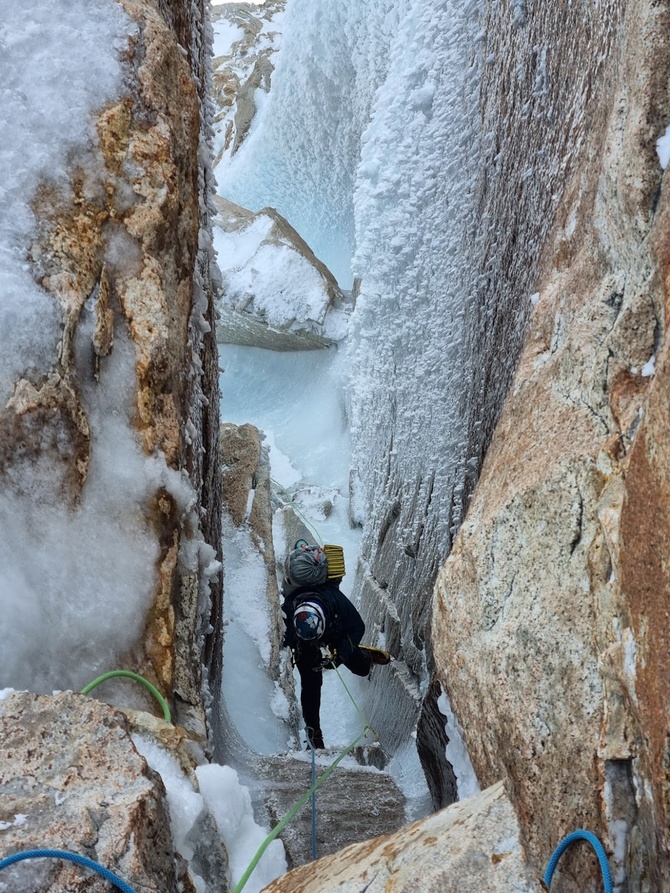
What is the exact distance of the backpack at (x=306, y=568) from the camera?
326 centimetres

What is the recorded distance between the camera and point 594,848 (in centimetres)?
134

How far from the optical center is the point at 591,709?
1.45m

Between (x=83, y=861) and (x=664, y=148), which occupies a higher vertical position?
(x=664, y=148)

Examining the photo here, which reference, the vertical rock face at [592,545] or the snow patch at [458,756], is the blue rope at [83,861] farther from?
the snow patch at [458,756]

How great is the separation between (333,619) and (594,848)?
206 centimetres

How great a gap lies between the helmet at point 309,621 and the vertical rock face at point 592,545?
1149mm

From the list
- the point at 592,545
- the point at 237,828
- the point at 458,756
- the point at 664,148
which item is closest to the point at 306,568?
the point at 458,756

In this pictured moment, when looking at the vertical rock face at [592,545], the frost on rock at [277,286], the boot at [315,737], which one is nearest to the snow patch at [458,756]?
the vertical rock face at [592,545]

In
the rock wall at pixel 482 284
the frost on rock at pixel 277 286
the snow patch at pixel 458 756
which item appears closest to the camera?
the snow patch at pixel 458 756

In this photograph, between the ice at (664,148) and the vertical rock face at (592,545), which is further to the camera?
the ice at (664,148)

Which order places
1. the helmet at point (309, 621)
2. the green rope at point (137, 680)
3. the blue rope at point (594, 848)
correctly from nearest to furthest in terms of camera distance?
the blue rope at point (594, 848) → the green rope at point (137, 680) → the helmet at point (309, 621)

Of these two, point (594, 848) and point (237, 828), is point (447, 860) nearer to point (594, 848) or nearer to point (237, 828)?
point (594, 848)

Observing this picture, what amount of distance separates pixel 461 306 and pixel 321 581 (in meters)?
1.47

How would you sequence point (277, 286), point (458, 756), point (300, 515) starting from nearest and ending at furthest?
point (458, 756)
point (300, 515)
point (277, 286)
